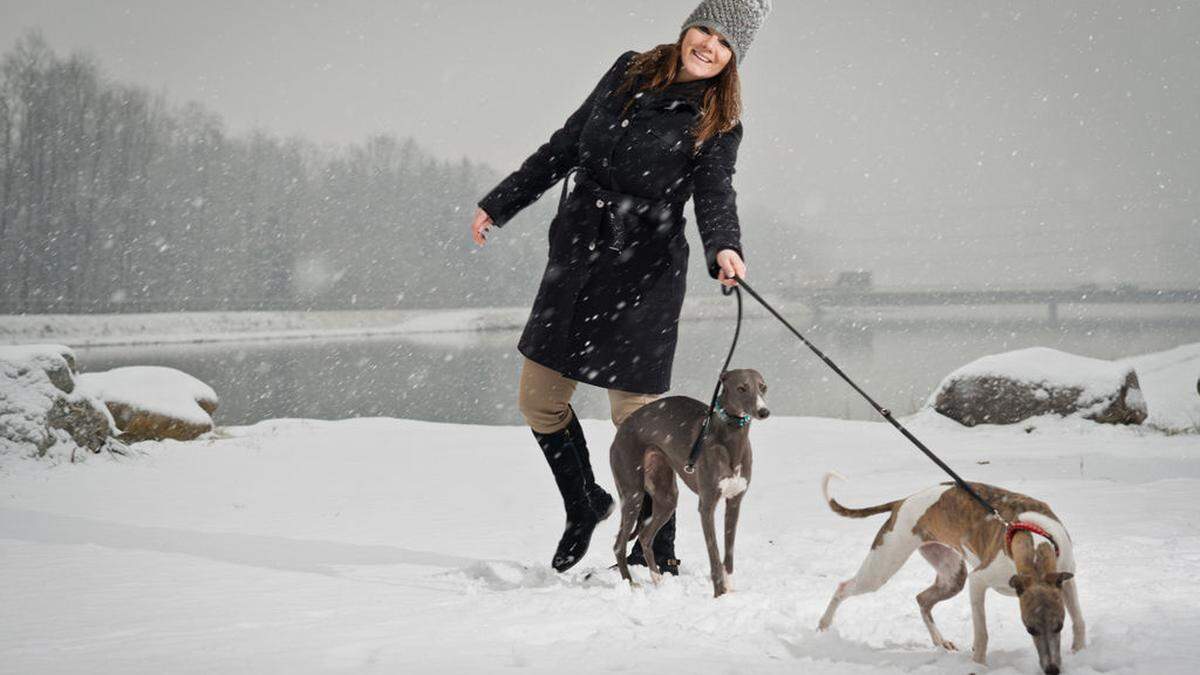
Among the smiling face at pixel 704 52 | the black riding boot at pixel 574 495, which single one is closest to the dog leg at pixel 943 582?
the black riding boot at pixel 574 495

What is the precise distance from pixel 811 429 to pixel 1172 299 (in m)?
63.3

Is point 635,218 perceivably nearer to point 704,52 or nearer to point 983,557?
point 704,52

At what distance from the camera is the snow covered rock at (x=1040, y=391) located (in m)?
11.1

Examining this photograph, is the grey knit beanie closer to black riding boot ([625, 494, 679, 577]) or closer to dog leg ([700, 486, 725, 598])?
dog leg ([700, 486, 725, 598])

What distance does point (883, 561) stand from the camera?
9.24ft

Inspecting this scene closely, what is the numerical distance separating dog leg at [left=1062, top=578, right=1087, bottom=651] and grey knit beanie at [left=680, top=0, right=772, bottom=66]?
2488 millimetres

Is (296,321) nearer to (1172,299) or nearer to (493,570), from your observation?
(493,570)

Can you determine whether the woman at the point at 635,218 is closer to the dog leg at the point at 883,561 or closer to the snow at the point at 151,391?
the dog leg at the point at 883,561

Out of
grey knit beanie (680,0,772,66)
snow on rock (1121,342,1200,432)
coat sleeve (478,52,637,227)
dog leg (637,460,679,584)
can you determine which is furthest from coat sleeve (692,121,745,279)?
snow on rock (1121,342,1200,432)

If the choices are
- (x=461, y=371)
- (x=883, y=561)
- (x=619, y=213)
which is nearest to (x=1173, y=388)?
(x=619, y=213)

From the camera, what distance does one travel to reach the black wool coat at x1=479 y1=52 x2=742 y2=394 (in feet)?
12.6

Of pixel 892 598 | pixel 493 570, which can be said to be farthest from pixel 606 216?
pixel 892 598

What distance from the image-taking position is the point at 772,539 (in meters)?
5.02

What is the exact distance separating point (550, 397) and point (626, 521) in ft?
2.29
